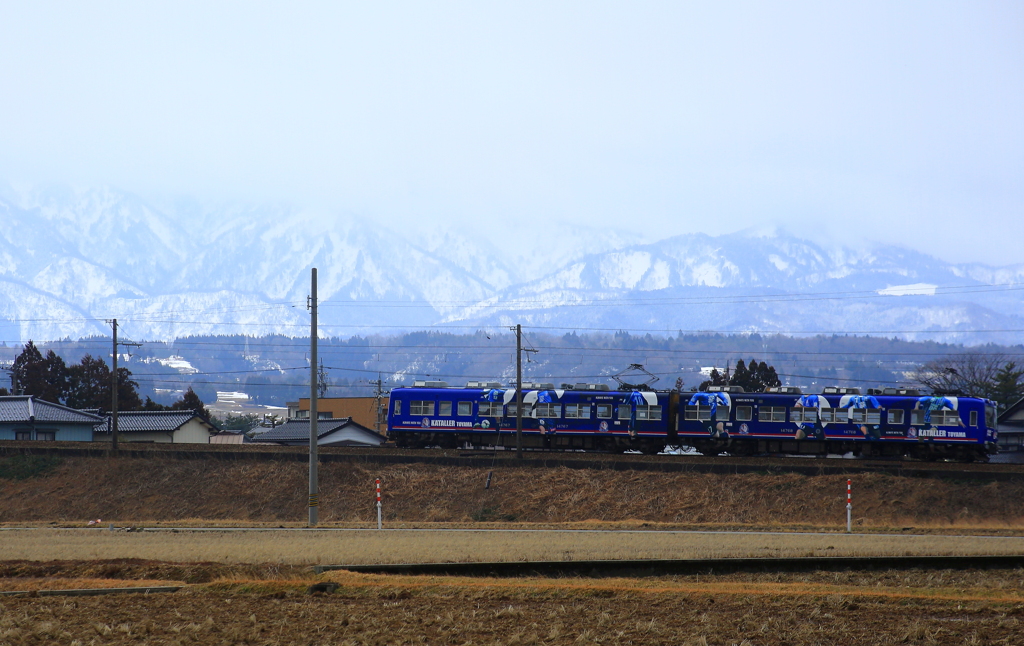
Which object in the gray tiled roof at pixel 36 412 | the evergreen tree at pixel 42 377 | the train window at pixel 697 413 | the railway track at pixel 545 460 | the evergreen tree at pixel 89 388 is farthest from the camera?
the evergreen tree at pixel 89 388

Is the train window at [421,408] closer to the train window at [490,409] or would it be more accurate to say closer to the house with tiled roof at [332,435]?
the train window at [490,409]

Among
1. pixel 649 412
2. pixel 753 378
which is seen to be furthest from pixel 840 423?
pixel 753 378

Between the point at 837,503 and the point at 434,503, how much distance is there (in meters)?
16.1

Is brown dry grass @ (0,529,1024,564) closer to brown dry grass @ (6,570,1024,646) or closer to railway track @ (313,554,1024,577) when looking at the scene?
railway track @ (313,554,1024,577)

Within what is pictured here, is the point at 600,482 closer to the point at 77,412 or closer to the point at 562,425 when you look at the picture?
the point at 562,425

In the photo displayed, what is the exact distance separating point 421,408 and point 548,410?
700 centimetres

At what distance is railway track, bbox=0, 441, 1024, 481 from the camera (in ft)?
133

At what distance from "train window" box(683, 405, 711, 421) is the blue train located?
2.1 inches

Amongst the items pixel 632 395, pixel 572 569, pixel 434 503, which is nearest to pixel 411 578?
pixel 572 569

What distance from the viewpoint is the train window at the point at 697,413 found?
48.8m

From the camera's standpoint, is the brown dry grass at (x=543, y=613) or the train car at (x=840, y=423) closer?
the brown dry grass at (x=543, y=613)

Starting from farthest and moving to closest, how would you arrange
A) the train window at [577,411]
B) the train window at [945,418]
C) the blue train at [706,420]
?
the train window at [577,411]
the blue train at [706,420]
the train window at [945,418]

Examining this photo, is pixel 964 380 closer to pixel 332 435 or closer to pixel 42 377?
pixel 332 435

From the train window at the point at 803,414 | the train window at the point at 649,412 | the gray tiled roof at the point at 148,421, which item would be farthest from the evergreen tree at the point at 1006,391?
the gray tiled roof at the point at 148,421
